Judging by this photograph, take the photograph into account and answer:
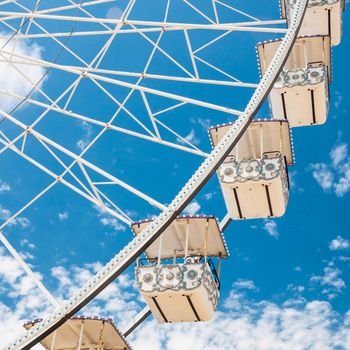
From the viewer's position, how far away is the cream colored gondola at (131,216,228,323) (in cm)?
1214

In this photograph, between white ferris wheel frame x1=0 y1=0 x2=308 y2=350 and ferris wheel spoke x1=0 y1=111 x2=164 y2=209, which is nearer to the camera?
white ferris wheel frame x1=0 y1=0 x2=308 y2=350

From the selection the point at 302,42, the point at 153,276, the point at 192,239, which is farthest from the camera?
the point at 302,42

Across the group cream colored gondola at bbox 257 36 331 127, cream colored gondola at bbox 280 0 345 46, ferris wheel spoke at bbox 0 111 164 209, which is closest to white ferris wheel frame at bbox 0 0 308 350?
ferris wheel spoke at bbox 0 111 164 209

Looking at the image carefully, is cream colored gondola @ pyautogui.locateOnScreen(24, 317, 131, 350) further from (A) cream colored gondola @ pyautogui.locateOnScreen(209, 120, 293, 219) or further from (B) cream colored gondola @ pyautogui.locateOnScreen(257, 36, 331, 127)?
(B) cream colored gondola @ pyautogui.locateOnScreen(257, 36, 331, 127)

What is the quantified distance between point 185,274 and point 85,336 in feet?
7.73

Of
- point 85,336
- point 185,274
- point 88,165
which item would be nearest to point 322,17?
point 88,165

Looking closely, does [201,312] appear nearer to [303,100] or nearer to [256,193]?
[256,193]

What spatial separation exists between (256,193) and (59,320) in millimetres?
4385

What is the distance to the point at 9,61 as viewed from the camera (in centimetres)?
1484

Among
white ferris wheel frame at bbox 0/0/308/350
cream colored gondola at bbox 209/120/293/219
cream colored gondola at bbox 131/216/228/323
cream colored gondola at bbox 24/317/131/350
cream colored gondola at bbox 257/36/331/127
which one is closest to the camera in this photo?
white ferris wheel frame at bbox 0/0/308/350

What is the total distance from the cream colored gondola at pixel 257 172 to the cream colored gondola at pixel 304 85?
1.22 metres

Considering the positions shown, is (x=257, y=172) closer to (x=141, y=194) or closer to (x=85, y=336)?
(x=141, y=194)

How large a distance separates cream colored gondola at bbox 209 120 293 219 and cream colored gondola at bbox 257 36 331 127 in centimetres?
122

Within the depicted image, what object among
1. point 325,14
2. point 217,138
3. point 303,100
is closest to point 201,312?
point 217,138
